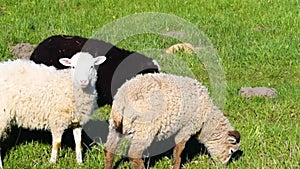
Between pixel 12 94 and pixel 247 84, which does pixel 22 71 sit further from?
pixel 247 84

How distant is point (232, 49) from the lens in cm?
1073

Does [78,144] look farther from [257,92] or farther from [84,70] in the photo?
[257,92]

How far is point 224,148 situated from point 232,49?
4516mm

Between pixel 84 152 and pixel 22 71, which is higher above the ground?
pixel 22 71

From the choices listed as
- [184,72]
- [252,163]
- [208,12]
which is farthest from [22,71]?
[208,12]

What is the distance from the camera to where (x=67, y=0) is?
45.8 ft

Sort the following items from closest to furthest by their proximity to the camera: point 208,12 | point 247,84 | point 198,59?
point 247,84, point 198,59, point 208,12

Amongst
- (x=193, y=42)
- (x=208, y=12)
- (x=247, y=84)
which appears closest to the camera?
(x=247, y=84)

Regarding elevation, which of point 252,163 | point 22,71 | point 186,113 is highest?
point 22,71

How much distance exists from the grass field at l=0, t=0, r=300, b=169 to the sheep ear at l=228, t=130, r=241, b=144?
224 mm

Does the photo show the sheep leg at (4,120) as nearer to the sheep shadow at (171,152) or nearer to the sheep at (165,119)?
the sheep at (165,119)

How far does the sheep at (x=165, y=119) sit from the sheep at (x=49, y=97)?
57 cm

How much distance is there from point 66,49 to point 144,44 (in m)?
2.51

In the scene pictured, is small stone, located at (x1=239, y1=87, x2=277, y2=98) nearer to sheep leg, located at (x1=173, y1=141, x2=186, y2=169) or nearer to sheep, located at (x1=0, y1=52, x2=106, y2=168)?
sheep leg, located at (x1=173, y1=141, x2=186, y2=169)
